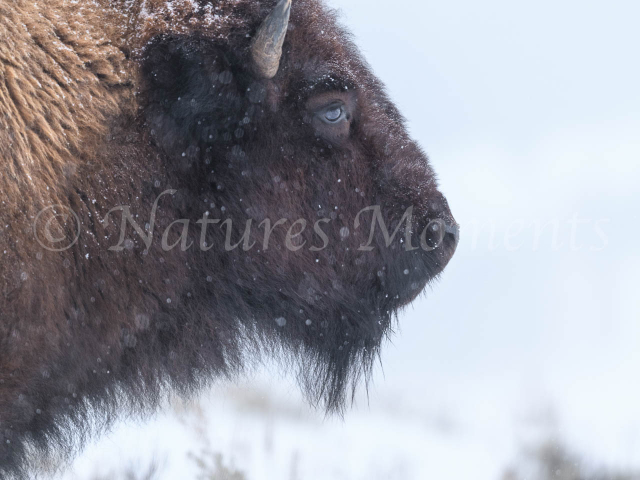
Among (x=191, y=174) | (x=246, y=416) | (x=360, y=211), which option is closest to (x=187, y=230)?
(x=191, y=174)

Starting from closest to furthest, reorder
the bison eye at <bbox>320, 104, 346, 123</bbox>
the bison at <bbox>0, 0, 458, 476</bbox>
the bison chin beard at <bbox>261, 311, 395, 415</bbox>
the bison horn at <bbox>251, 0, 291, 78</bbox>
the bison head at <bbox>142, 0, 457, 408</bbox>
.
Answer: the bison at <bbox>0, 0, 458, 476</bbox> < the bison horn at <bbox>251, 0, 291, 78</bbox> < the bison head at <bbox>142, 0, 457, 408</bbox> < the bison eye at <bbox>320, 104, 346, 123</bbox> < the bison chin beard at <bbox>261, 311, 395, 415</bbox>

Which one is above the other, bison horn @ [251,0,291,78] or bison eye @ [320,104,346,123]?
bison horn @ [251,0,291,78]

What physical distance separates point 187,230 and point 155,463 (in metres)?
1.99

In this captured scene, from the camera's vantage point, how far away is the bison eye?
8.38ft

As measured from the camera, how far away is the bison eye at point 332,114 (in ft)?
8.38

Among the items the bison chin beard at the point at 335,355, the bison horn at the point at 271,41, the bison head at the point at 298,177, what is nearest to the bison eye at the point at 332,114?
the bison head at the point at 298,177

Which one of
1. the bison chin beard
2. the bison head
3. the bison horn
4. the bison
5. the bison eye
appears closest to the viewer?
the bison

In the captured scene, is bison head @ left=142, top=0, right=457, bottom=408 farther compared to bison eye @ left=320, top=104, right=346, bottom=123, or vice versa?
bison eye @ left=320, top=104, right=346, bottom=123

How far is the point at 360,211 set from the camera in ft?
8.68

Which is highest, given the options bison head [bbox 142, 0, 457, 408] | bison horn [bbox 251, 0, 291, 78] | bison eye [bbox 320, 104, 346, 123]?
bison horn [bbox 251, 0, 291, 78]

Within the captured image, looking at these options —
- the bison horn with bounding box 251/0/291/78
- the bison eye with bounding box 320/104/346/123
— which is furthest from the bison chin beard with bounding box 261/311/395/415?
the bison horn with bounding box 251/0/291/78

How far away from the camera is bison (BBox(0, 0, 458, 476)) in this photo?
2.14 m

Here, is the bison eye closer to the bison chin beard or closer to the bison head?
the bison head

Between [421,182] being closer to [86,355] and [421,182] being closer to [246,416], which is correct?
[86,355]
